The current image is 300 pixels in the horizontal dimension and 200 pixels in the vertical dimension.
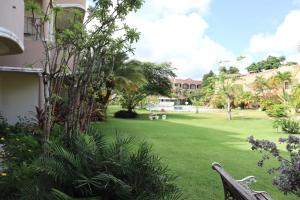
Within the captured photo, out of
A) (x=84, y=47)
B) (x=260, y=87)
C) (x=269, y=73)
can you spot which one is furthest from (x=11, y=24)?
(x=269, y=73)

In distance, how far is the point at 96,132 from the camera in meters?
5.50

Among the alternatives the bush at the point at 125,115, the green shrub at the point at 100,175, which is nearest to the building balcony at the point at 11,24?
the green shrub at the point at 100,175

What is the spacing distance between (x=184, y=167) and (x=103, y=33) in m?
4.43

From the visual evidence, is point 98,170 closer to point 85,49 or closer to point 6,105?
point 85,49

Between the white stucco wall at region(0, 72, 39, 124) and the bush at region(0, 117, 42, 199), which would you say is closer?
the bush at region(0, 117, 42, 199)

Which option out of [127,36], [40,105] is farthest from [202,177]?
[40,105]

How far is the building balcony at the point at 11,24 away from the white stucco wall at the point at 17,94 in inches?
176

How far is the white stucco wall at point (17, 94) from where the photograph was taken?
13.7 meters

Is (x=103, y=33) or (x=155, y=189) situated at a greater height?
(x=103, y=33)

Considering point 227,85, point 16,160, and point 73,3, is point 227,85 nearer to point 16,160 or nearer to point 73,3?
point 73,3

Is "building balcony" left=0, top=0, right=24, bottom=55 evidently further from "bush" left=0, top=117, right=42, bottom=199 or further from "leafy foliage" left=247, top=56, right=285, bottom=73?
"leafy foliage" left=247, top=56, right=285, bottom=73

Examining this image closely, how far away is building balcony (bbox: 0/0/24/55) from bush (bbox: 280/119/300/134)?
16.9m

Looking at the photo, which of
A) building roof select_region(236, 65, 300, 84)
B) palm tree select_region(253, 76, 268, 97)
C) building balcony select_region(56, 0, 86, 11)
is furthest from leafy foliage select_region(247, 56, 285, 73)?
building balcony select_region(56, 0, 86, 11)

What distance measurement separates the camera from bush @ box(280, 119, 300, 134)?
21.7 meters
